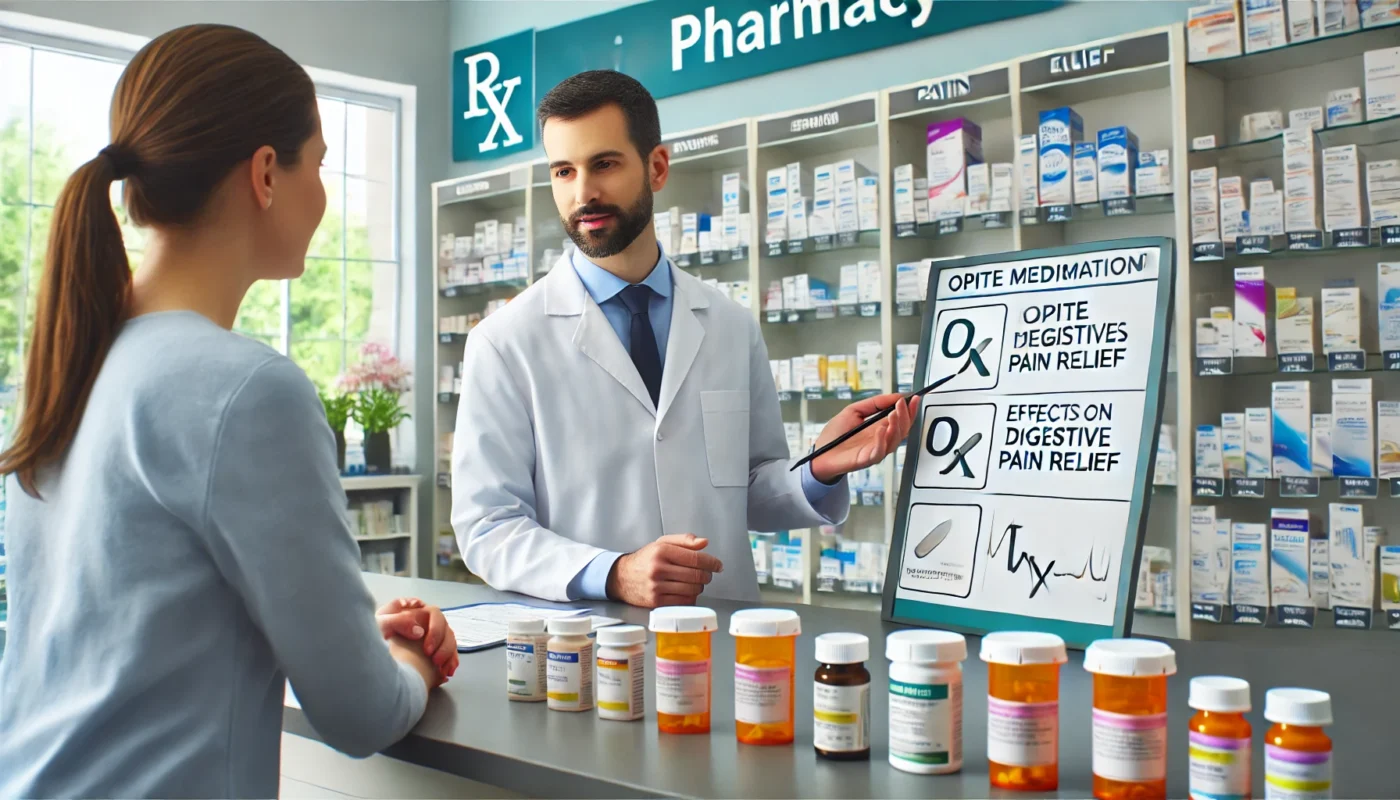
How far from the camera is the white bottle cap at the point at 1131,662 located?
3.27 ft

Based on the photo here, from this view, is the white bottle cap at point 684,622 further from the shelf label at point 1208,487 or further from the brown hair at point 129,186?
the shelf label at point 1208,487

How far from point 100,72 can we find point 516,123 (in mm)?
2352

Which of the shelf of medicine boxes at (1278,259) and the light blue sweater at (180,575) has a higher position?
the shelf of medicine boxes at (1278,259)

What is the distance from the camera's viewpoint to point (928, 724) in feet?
3.49

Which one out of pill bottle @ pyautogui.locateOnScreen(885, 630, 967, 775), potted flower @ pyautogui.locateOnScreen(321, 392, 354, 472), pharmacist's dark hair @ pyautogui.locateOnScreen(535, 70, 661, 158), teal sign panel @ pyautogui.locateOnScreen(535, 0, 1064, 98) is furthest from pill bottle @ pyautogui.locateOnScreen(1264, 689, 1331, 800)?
potted flower @ pyautogui.locateOnScreen(321, 392, 354, 472)

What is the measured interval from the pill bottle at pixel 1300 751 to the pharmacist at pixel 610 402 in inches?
50.6

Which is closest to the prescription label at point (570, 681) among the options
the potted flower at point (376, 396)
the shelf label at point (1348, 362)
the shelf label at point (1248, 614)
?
the shelf label at point (1248, 614)

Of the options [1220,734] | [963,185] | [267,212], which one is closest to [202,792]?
[267,212]

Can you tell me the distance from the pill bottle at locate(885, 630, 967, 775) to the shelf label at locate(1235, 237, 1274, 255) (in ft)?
10.9

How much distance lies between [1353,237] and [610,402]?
8.92ft

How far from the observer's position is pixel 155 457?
3.50 feet

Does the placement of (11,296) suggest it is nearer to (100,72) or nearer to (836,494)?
(100,72)

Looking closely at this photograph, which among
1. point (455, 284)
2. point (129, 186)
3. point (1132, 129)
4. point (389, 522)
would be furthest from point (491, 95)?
point (129, 186)

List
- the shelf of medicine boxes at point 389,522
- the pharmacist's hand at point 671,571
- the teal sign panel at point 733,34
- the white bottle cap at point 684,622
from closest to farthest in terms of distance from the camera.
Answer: the white bottle cap at point 684,622 < the pharmacist's hand at point 671,571 < the teal sign panel at point 733,34 < the shelf of medicine boxes at point 389,522
